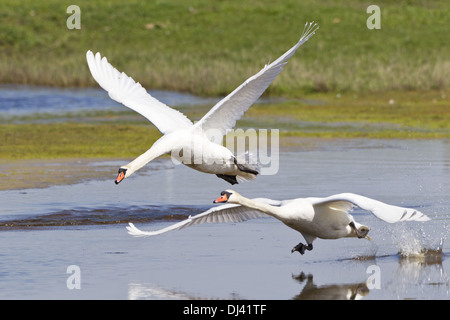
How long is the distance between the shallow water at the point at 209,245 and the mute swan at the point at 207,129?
0.76 metres

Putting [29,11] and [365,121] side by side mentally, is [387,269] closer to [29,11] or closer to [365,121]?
[365,121]

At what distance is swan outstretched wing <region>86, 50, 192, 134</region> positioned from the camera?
1167cm

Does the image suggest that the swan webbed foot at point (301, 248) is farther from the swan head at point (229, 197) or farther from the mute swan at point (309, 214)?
the swan head at point (229, 197)

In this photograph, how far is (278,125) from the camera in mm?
24016

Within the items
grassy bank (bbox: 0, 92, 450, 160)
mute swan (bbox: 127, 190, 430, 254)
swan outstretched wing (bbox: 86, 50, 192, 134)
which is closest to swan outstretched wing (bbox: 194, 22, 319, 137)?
swan outstretched wing (bbox: 86, 50, 192, 134)

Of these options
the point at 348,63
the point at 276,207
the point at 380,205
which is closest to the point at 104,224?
the point at 276,207

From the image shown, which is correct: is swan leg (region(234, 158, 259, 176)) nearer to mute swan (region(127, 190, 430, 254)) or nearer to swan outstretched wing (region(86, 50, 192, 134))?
swan outstretched wing (region(86, 50, 192, 134))

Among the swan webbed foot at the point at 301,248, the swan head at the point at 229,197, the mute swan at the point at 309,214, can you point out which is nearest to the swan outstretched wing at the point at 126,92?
the mute swan at the point at 309,214

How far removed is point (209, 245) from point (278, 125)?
14.0 m

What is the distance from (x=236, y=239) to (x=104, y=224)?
212 cm

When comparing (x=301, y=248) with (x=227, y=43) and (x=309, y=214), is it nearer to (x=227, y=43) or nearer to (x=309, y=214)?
(x=309, y=214)

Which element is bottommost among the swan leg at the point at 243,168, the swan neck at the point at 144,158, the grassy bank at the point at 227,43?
the swan leg at the point at 243,168

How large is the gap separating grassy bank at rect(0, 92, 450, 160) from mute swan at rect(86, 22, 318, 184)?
270 inches

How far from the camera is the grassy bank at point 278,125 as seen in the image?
1961 cm
